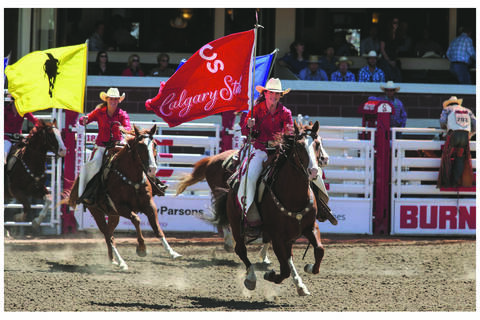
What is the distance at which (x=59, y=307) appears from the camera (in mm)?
8805

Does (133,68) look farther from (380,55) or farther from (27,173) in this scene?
(380,55)

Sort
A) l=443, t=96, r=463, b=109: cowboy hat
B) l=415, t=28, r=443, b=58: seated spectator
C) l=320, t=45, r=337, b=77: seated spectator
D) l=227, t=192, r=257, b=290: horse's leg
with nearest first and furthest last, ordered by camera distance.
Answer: l=227, t=192, r=257, b=290: horse's leg < l=443, t=96, r=463, b=109: cowboy hat < l=320, t=45, r=337, b=77: seated spectator < l=415, t=28, r=443, b=58: seated spectator

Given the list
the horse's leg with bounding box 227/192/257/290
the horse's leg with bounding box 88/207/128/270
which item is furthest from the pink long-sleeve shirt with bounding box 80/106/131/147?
the horse's leg with bounding box 227/192/257/290

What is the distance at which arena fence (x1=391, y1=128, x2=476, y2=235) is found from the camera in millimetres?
15023

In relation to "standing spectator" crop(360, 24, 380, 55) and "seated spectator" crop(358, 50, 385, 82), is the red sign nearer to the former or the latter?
"seated spectator" crop(358, 50, 385, 82)

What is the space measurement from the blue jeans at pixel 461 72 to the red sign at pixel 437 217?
4939 millimetres

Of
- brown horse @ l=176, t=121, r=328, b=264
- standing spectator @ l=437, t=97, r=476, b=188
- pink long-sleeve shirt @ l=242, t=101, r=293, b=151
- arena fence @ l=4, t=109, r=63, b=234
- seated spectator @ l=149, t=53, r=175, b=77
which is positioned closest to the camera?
pink long-sleeve shirt @ l=242, t=101, r=293, b=151

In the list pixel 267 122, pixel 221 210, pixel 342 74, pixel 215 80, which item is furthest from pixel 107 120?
pixel 342 74

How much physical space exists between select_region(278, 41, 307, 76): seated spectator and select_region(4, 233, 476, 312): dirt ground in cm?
546

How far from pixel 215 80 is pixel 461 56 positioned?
10151mm

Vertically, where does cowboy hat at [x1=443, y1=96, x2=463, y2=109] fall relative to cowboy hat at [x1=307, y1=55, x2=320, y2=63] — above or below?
below

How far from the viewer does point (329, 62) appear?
19.2m

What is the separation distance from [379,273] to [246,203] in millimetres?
2807
